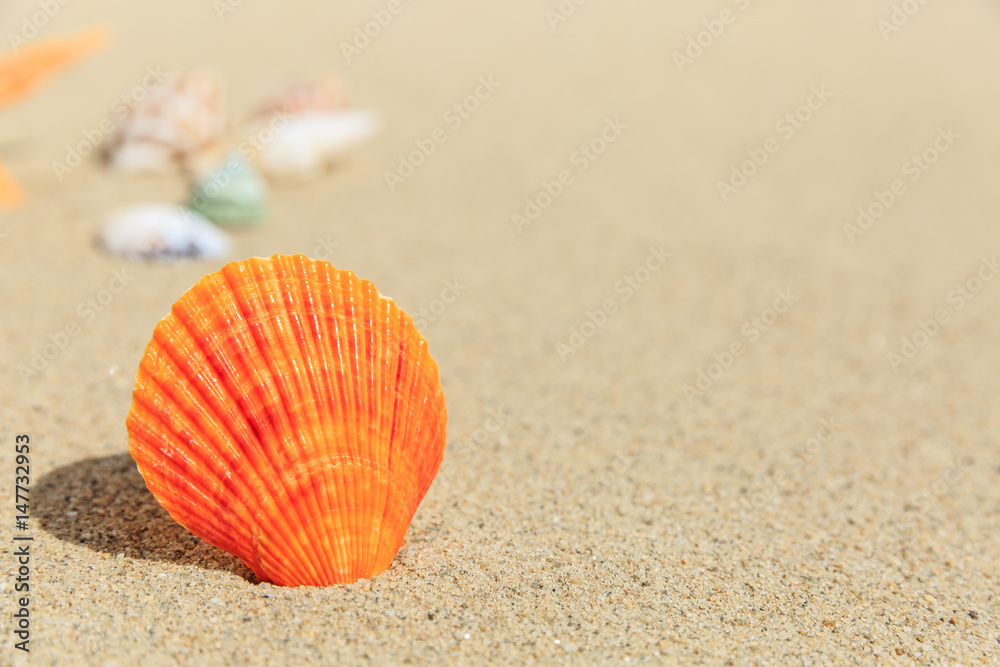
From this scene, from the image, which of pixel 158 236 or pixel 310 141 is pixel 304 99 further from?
pixel 158 236

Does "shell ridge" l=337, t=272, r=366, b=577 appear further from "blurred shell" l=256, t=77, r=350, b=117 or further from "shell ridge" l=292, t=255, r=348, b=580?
"blurred shell" l=256, t=77, r=350, b=117

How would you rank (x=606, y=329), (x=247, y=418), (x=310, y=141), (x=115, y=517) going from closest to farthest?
1. (x=247, y=418)
2. (x=115, y=517)
3. (x=606, y=329)
4. (x=310, y=141)

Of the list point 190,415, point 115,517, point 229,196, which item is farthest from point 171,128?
point 190,415

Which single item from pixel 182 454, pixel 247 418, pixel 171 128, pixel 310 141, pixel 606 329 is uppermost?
pixel 247 418

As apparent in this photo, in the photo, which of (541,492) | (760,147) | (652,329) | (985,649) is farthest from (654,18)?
(985,649)

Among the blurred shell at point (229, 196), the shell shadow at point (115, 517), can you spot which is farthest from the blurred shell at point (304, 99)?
the shell shadow at point (115, 517)

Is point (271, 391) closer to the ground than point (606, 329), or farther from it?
farther from it

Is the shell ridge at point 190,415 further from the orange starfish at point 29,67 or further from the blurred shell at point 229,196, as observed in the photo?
the orange starfish at point 29,67

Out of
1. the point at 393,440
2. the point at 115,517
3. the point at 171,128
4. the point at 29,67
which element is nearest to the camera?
the point at 393,440

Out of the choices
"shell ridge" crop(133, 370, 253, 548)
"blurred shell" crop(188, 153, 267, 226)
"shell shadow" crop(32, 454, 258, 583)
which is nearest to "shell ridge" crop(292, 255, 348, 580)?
"shell ridge" crop(133, 370, 253, 548)
